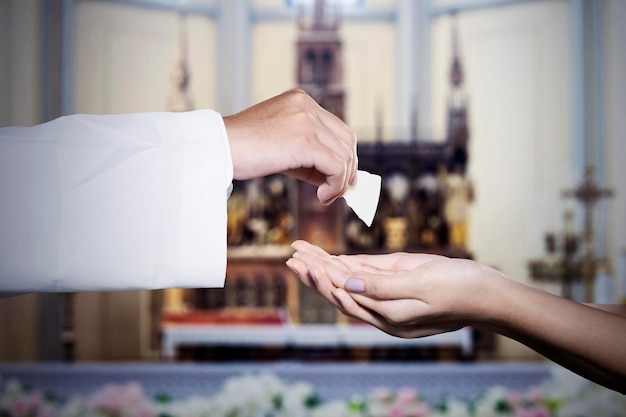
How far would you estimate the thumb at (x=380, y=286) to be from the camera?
1092 millimetres

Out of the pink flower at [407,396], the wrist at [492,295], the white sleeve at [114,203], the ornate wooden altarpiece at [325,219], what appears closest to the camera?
the white sleeve at [114,203]

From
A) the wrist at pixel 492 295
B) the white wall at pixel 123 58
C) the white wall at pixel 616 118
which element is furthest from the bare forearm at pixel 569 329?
the white wall at pixel 123 58

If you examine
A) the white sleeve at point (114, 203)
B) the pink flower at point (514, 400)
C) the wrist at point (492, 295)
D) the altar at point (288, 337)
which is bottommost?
the pink flower at point (514, 400)

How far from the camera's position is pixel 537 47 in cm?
459

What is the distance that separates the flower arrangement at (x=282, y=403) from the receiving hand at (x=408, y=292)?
2458mm

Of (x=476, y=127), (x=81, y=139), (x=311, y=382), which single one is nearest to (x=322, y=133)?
(x=81, y=139)

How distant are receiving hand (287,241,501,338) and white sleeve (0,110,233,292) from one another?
Result: 203 millimetres

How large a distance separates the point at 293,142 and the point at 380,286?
0.27 meters

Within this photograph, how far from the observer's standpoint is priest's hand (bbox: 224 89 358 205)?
111 centimetres

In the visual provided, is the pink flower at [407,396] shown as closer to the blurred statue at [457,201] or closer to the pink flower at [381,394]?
the pink flower at [381,394]

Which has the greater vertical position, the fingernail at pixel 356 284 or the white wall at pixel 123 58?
the white wall at pixel 123 58

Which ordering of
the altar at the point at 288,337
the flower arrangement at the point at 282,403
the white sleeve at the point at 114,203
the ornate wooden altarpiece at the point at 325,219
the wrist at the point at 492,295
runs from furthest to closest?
the ornate wooden altarpiece at the point at 325,219 → the altar at the point at 288,337 → the flower arrangement at the point at 282,403 → the wrist at the point at 492,295 → the white sleeve at the point at 114,203

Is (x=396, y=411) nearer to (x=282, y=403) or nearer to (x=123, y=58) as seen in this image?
(x=282, y=403)

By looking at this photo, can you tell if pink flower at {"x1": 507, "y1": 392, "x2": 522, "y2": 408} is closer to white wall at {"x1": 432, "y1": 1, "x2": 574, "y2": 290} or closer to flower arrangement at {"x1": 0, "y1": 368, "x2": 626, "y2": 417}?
flower arrangement at {"x1": 0, "y1": 368, "x2": 626, "y2": 417}
